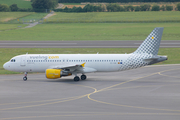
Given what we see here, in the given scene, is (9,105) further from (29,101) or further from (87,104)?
(87,104)

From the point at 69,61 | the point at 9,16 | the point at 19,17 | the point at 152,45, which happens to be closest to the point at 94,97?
the point at 69,61

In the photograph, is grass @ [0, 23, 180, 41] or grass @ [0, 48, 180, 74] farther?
grass @ [0, 23, 180, 41]

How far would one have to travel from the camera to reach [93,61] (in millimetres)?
36875

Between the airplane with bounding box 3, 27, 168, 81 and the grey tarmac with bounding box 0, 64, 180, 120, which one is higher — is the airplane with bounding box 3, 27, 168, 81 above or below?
above

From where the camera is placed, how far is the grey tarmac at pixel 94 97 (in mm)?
21578

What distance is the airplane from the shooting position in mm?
36250

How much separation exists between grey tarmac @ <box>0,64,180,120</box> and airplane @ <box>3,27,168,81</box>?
1727 mm

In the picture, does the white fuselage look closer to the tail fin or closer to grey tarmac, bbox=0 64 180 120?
grey tarmac, bbox=0 64 180 120

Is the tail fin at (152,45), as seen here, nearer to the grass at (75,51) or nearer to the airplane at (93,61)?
the airplane at (93,61)

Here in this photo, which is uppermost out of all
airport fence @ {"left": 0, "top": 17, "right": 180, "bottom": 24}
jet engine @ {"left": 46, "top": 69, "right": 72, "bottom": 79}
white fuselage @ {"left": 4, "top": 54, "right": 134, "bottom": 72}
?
airport fence @ {"left": 0, "top": 17, "right": 180, "bottom": 24}

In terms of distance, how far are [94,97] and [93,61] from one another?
10.4 meters

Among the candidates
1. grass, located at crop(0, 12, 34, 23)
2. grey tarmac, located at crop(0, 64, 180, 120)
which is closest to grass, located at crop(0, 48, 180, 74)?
grey tarmac, located at crop(0, 64, 180, 120)

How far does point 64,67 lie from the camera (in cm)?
3538

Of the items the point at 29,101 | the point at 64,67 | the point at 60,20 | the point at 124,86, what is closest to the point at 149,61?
the point at 124,86
